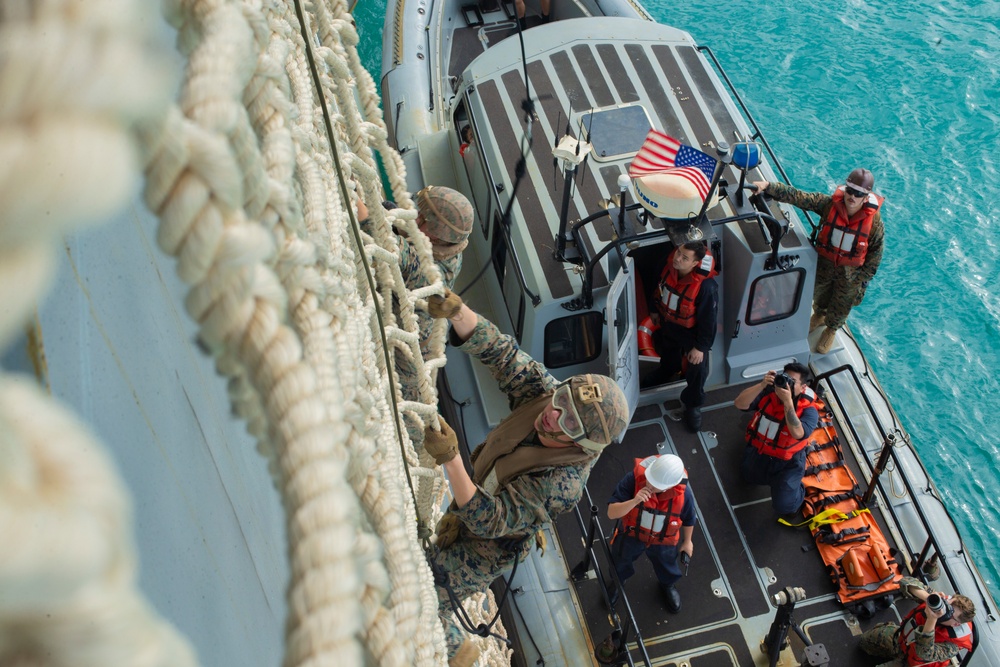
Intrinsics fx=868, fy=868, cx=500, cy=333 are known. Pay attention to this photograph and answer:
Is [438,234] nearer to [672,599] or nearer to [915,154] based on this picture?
[672,599]

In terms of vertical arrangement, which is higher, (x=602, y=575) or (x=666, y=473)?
(x=666, y=473)

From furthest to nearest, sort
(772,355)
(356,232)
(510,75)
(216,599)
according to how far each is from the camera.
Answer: (510,75) < (772,355) < (356,232) < (216,599)

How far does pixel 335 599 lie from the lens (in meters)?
0.85

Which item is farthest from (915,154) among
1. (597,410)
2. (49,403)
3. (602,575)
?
(49,403)

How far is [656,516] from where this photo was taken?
17.0ft

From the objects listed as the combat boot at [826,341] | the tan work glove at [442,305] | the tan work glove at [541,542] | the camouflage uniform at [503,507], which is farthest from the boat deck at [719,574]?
the tan work glove at [442,305]

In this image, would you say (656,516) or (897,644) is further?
(656,516)

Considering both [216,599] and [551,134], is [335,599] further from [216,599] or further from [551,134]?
[551,134]

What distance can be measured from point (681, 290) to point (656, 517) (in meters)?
1.73

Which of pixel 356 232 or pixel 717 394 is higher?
pixel 356 232

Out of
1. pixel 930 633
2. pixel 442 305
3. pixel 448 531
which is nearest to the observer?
pixel 442 305

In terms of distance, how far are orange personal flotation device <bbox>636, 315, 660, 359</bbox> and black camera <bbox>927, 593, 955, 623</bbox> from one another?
8.18ft

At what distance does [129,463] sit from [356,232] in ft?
4.30

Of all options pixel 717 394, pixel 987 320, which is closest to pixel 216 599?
pixel 717 394
